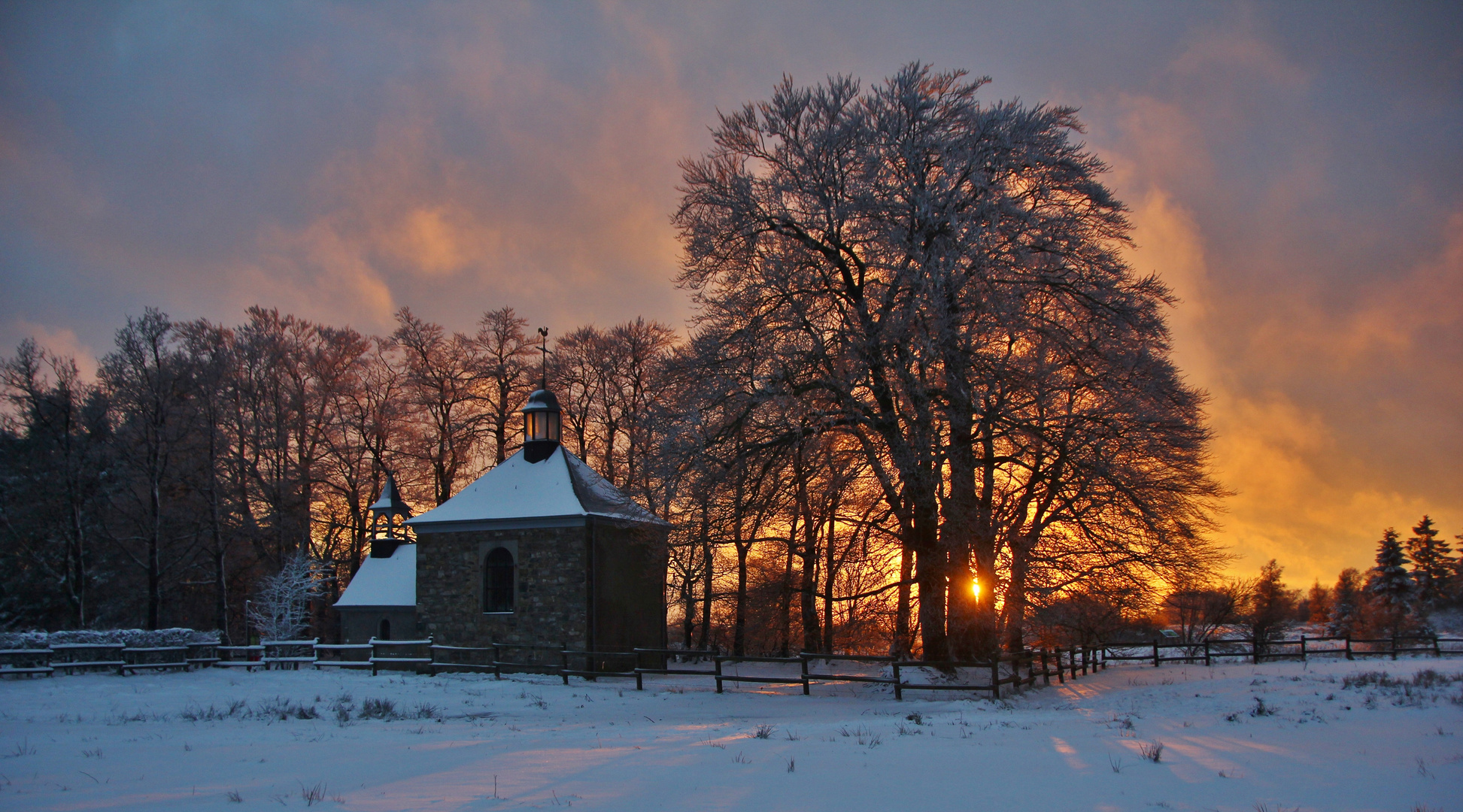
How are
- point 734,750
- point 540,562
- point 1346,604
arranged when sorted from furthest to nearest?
point 1346,604 → point 540,562 → point 734,750

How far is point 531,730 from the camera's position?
38.1 ft

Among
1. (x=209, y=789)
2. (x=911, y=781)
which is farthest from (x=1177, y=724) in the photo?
(x=209, y=789)

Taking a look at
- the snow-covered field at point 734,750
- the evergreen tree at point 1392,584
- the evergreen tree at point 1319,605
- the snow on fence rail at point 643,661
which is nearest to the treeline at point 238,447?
the snow on fence rail at point 643,661

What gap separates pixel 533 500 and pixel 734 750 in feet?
54.9

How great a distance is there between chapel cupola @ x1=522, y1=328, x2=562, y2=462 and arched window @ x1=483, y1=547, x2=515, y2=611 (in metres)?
3.41

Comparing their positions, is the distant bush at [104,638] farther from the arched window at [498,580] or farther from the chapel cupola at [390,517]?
the chapel cupola at [390,517]

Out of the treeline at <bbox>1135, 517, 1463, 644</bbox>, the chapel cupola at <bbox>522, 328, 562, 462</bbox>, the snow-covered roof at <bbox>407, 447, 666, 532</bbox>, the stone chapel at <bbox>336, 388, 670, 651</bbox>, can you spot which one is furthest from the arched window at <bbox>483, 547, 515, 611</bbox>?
the treeline at <bbox>1135, 517, 1463, 644</bbox>

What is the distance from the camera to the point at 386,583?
28.7 meters

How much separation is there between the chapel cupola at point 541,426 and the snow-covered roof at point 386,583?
19.5ft

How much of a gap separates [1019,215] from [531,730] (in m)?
11.8

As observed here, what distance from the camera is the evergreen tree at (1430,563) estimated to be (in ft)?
153

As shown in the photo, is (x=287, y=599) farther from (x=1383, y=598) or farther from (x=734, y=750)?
(x=1383, y=598)

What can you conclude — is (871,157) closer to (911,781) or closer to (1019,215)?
(1019,215)

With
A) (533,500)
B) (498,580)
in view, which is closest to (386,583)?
(498,580)
